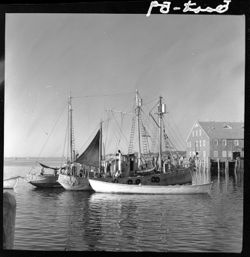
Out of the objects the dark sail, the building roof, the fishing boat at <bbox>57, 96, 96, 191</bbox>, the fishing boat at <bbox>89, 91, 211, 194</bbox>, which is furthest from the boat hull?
the building roof

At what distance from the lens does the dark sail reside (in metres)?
2.90

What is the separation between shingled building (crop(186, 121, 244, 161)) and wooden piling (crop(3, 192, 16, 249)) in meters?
1.43

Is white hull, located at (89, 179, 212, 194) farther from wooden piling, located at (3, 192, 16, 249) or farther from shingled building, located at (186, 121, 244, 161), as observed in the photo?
wooden piling, located at (3, 192, 16, 249)

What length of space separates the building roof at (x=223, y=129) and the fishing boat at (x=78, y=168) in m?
0.86

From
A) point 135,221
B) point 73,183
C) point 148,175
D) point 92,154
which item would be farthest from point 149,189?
point 73,183

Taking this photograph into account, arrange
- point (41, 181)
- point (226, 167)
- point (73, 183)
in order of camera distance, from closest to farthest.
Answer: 1. point (226, 167)
2. point (41, 181)
3. point (73, 183)

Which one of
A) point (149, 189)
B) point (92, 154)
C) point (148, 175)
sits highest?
point (92, 154)

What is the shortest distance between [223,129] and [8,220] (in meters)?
1.80

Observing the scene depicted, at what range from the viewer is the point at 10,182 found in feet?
9.34

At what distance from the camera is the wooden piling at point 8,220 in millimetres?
2785

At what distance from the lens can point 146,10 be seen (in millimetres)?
2746

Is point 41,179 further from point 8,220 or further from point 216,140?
point 216,140

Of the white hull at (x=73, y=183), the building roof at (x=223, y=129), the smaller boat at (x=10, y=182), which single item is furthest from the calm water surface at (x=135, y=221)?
the building roof at (x=223, y=129)

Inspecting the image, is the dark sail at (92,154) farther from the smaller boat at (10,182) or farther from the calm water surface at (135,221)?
the smaller boat at (10,182)
